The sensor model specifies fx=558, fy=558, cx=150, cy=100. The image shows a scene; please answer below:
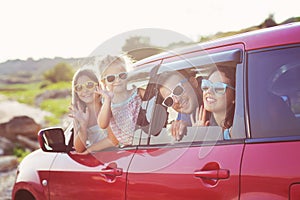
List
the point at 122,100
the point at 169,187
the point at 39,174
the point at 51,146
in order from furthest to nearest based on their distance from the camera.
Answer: the point at 39,174 < the point at 51,146 < the point at 122,100 < the point at 169,187

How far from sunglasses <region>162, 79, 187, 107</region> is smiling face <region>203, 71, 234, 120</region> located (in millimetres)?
240

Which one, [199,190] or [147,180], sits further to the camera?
→ [147,180]

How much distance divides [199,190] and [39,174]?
2139 millimetres

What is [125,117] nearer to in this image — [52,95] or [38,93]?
[52,95]

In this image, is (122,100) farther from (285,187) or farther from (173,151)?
(285,187)

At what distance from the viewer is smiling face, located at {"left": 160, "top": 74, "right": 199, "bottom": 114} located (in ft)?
11.3

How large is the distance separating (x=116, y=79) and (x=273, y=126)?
1422mm

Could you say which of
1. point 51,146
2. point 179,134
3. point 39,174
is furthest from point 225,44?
point 39,174

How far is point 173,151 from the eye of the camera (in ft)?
10.9

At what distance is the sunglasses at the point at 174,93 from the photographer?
3504 millimetres

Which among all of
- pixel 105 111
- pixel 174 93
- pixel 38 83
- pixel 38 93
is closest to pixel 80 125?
pixel 105 111

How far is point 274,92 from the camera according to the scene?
9.39 ft

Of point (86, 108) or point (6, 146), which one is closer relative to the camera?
point (86, 108)

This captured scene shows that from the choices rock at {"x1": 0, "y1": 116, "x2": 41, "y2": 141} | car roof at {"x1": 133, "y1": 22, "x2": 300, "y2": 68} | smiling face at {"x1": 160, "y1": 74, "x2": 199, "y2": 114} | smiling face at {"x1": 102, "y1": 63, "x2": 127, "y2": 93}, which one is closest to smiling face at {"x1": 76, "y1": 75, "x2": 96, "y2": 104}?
smiling face at {"x1": 102, "y1": 63, "x2": 127, "y2": 93}
